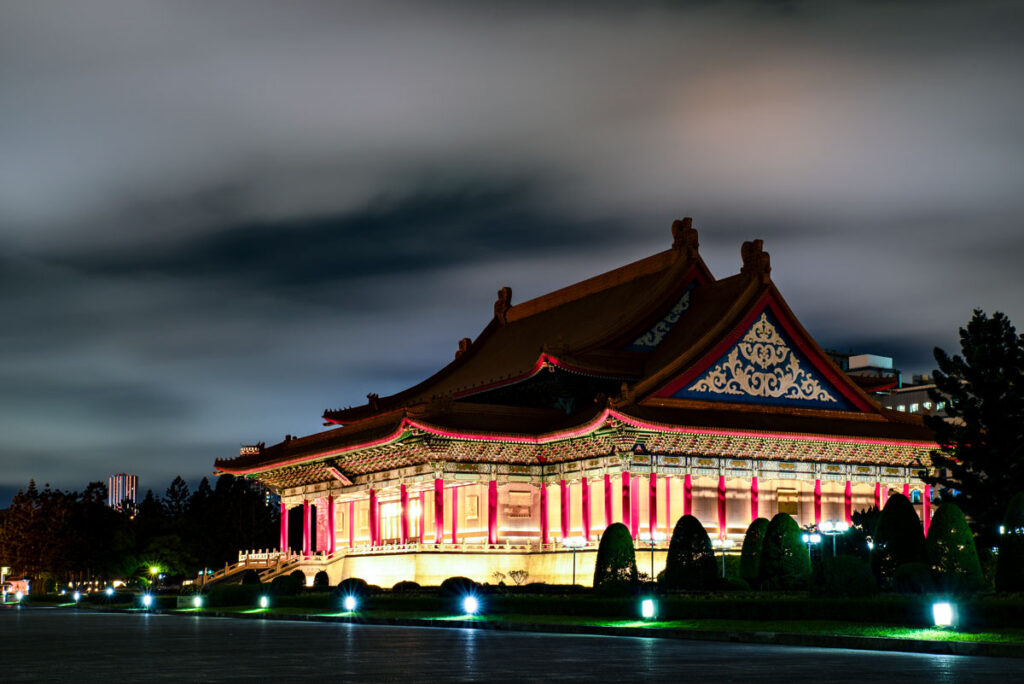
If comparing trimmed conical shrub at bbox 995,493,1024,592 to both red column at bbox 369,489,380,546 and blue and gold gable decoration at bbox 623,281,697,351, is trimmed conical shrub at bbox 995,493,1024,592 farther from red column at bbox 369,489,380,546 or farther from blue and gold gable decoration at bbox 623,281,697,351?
red column at bbox 369,489,380,546

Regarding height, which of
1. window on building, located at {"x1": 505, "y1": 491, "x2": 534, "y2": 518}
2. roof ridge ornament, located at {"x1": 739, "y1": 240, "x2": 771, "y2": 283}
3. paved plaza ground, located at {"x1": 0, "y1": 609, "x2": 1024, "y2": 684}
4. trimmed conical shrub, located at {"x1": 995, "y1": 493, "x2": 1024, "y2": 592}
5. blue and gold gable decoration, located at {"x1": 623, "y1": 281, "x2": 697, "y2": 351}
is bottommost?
paved plaza ground, located at {"x1": 0, "y1": 609, "x2": 1024, "y2": 684}

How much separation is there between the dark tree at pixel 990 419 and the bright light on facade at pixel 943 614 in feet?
65.9

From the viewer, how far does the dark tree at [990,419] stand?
4584cm

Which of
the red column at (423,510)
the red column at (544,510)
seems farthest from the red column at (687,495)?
the red column at (423,510)

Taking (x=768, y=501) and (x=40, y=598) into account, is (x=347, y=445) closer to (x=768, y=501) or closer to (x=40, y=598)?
(x=768, y=501)

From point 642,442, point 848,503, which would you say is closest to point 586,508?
point 642,442

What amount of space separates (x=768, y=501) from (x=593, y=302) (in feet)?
46.3

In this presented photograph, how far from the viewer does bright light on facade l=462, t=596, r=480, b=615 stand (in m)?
38.9

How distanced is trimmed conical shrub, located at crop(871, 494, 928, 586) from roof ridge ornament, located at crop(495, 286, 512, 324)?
134 feet

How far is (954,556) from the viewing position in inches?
1134

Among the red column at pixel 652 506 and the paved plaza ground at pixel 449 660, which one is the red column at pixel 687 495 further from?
the paved plaza ground at pixel 449 660

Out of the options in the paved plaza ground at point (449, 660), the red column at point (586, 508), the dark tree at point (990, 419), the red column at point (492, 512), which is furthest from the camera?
the red column at point (492, 512)

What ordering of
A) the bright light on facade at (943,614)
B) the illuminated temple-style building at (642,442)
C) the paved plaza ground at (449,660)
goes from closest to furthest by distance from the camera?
the paved plaza ground at (449,660) → the bright light on facade at (943,614) → the illuminated temple-style building at (642,442)

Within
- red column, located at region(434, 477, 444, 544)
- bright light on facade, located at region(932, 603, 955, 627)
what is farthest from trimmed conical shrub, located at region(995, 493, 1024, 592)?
red column, located at region(434, 477, 444, 544)
